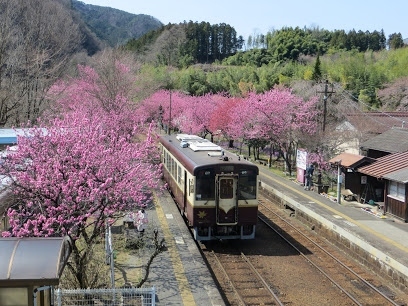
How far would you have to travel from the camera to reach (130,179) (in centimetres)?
933

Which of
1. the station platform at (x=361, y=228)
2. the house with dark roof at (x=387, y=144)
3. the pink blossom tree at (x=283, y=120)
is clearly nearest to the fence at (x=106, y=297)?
the station platform at (x=361, y=228)

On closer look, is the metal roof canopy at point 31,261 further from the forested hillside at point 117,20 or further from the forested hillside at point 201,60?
the forested hillside at point 117,20

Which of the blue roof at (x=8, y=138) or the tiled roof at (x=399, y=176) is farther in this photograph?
the blue roof at (x=8, y=138)

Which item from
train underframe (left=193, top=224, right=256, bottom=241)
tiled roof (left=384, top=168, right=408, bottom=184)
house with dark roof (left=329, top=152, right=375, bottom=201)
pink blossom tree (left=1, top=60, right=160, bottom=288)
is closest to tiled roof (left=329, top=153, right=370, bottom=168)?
house with dark roof (left=329, top=152, right=375, bottom=201)

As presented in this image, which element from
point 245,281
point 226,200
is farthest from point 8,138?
point 245,281

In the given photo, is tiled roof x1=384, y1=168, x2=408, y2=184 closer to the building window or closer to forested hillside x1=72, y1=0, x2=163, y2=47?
the building window

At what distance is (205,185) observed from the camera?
1253cm

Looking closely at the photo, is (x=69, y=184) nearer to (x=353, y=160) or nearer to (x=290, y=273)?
(x=290, y=273)

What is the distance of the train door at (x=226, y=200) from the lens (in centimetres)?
1255

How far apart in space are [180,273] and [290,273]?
291 centimetres

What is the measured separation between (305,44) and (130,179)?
71.9 metres

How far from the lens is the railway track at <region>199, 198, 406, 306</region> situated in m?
10.2

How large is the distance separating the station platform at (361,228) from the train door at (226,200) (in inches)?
143

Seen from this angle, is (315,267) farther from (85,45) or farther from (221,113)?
(85,45)
